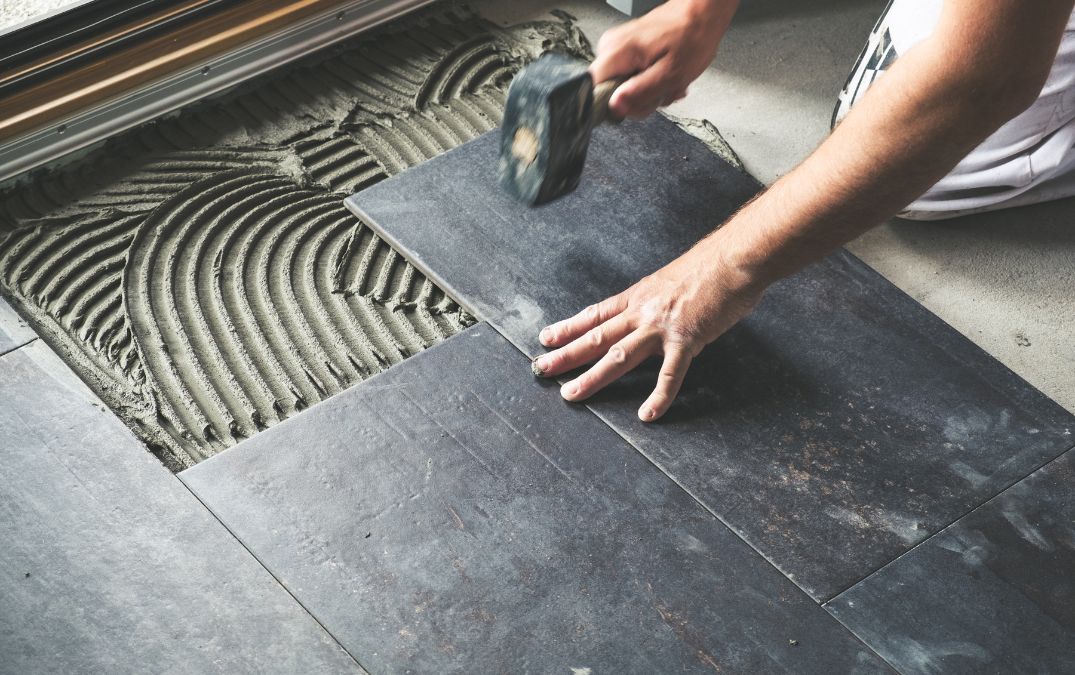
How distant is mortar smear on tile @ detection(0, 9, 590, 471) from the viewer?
2168 millimetres

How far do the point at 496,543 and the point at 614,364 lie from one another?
419mm

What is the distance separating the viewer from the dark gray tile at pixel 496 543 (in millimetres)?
1783

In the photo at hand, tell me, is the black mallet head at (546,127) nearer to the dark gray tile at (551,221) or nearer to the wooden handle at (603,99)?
the wooden handle at (603,99)

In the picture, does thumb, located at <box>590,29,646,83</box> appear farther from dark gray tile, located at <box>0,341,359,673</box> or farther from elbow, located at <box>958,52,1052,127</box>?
dark gray tile, located at <box>0,341,359,673</box>

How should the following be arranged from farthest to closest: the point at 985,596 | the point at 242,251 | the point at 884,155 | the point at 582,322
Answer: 1. the point at 242,251
2. the point at 582,322
3. the point at 985,596
4. the point at 884,155

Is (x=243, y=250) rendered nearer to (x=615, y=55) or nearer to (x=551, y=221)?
(x=551, y=221)

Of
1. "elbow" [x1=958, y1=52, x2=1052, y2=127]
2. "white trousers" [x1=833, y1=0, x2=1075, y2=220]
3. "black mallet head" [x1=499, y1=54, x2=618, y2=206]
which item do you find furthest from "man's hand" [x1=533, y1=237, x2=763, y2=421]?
"white trousers" [x1=833, y1=0, x2=1075, y2=220]

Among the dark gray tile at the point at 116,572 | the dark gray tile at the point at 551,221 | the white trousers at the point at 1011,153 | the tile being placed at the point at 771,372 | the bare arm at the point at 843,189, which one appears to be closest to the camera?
the bare arm at the point at 843,189

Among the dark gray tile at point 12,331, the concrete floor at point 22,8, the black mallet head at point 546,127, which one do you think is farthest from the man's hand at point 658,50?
the concrete floor at point 22,8

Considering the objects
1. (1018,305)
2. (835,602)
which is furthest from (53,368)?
(1018,305)

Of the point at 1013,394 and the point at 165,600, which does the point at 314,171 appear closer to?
the point at 165,600

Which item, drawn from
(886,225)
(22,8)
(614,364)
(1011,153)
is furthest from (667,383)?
(22,8)

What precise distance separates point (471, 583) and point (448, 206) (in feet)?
3.19

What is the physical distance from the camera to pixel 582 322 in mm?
2162
